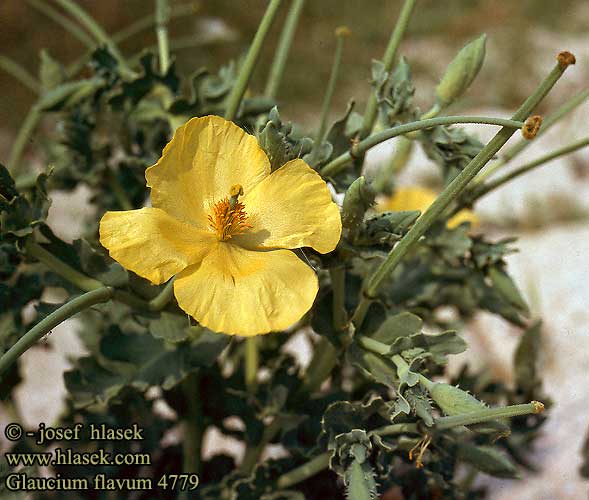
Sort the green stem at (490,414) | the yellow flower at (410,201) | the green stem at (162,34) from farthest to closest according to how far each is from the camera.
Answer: the yellow flower at (410,201) → the green stem at (162,34) → the green stem at (490,414)

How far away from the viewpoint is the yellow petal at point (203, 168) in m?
0.80

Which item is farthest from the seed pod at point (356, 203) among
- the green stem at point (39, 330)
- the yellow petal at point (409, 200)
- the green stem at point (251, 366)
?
the yellow petal at point (409, 200)

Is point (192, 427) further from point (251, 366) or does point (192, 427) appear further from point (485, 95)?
point (485, 95)

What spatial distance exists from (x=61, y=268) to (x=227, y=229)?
21 centimetres

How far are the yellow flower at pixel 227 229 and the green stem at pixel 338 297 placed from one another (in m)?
0.08

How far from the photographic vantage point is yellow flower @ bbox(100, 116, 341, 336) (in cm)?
74

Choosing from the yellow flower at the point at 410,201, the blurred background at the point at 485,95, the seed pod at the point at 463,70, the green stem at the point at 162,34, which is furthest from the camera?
the blurred background at the point at 485,95

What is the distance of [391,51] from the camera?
95 cm

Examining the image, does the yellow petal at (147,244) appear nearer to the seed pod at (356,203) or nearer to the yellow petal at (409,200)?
the seed pod at (356,203)

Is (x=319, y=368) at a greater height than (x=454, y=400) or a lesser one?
greater

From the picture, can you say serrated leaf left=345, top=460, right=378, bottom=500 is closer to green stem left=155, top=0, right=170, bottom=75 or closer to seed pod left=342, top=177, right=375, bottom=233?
seed pod left=342, top=177, right=375, bottom=233

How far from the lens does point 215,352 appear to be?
94 cm

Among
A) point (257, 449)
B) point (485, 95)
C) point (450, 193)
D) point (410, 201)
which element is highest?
point (485, 95)

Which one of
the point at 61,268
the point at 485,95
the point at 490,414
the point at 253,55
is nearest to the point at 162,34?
the point at 253,55
